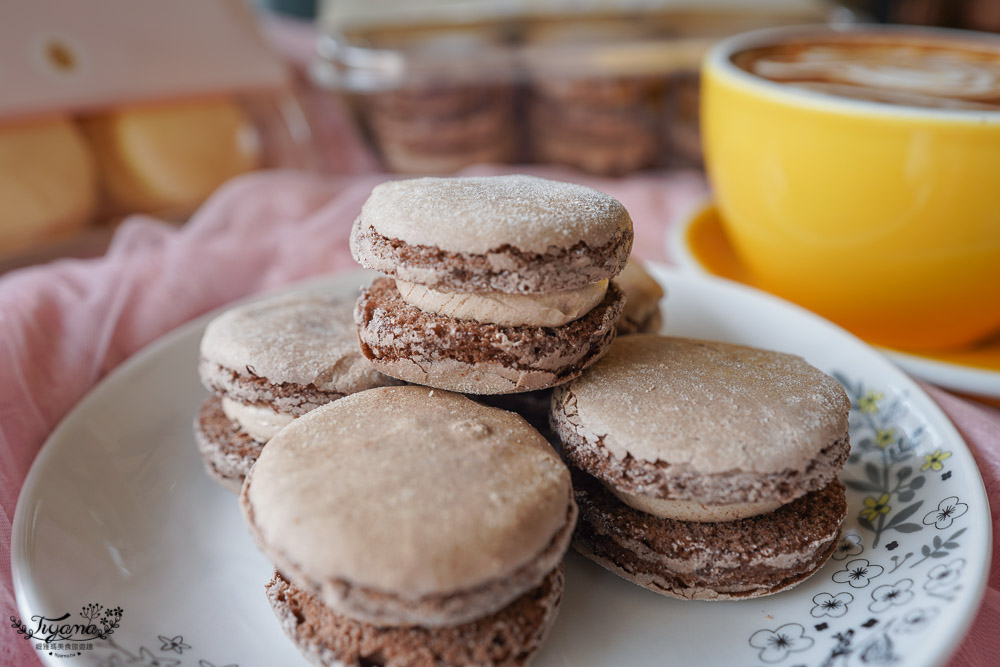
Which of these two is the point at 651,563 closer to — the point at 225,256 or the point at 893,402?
the point at 893,402

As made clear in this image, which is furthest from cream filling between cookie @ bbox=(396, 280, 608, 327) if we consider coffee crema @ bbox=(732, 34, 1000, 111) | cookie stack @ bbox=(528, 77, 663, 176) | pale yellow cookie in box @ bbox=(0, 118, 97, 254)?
cookie stack @ bbox=(528, 77, 663, 176)

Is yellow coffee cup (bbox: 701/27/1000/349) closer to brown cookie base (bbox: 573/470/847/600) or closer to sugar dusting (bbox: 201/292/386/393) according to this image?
brown cookie base (bbox: 573/470/847/600)

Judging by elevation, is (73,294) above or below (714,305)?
above

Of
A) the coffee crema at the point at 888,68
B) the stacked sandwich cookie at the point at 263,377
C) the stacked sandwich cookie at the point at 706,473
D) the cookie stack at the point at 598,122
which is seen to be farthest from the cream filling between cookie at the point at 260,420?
the cookie stack at the point at 598,122

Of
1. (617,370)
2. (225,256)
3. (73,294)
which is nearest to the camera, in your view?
(617,370)

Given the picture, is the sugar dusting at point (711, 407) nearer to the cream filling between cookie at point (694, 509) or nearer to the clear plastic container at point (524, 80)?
the cream filling between cookie at point (694, 509)

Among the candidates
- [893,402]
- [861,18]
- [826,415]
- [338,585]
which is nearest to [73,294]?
[338,585]

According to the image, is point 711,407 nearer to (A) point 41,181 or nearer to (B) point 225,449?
(B) point 225,449
